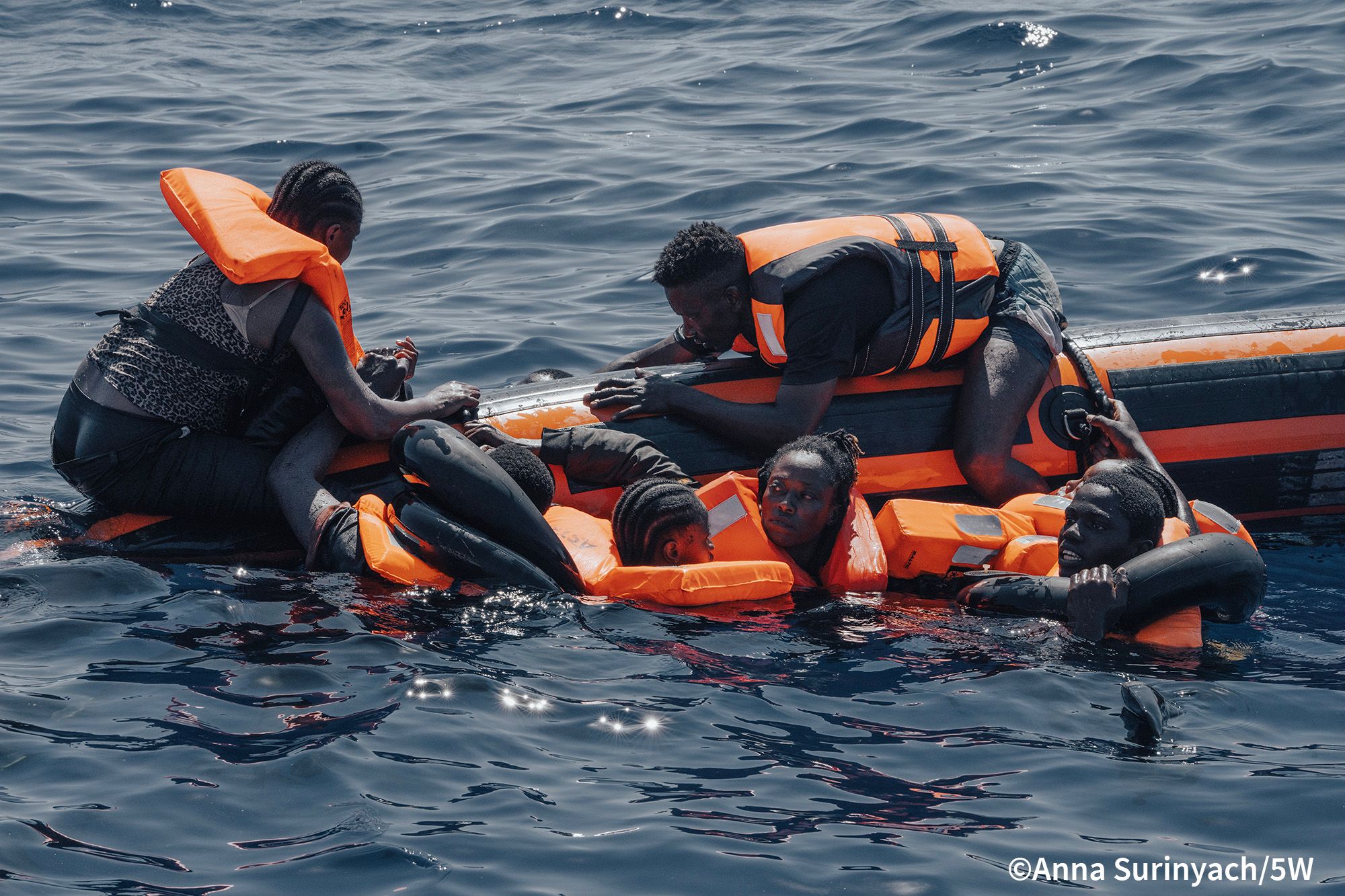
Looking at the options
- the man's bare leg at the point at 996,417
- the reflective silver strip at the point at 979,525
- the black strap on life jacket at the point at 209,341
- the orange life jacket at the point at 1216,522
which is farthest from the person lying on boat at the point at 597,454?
the orange life jacket at the point at 1216,522

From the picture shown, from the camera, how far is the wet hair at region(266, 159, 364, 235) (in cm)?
573

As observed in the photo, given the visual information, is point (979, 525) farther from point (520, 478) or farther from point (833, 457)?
point (520, 478)

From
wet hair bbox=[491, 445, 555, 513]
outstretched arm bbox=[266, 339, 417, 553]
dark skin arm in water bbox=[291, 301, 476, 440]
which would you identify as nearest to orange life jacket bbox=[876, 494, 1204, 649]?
wet hair bbox=[491, 445, 555, 513]

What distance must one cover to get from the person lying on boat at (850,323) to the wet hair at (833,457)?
262mm

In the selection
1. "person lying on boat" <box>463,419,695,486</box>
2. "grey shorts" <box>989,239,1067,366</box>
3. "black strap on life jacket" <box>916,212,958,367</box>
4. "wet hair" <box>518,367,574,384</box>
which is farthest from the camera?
"wet hair" <box>518,367,574,384</box>

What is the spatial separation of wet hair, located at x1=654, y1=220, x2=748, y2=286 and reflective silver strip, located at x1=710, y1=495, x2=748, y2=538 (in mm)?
1036

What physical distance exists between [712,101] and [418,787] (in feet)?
36.1

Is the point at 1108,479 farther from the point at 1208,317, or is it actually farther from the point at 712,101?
the point at 712,101

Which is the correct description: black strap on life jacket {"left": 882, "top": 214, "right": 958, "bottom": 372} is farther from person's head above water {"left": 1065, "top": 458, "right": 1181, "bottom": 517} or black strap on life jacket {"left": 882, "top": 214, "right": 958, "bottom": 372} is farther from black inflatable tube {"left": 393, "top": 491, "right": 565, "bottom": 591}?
black inflatable tube {"left": 393, "top": 491, "right": 565, "bottom": 591}

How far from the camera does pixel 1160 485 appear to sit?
19.3 feet

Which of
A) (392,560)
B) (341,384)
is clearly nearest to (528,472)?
(392,560)

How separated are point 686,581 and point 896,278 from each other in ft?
6.01

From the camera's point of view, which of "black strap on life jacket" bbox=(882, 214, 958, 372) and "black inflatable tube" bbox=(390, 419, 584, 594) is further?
"black strap on life jacket" bbox=(882, 214, 958, 372)

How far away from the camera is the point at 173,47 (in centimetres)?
1658
